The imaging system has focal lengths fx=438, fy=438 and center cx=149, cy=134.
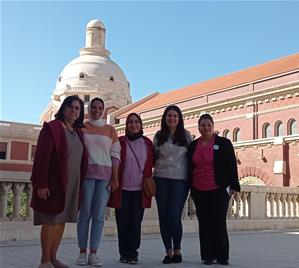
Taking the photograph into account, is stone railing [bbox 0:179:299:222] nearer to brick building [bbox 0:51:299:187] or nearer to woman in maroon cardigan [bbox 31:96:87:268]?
woman in maroon cardigan [bbox 31:96:87:268]

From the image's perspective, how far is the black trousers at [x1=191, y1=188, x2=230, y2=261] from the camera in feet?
20.2

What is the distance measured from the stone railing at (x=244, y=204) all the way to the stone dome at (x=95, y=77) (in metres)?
52.9

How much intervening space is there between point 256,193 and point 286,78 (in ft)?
65.7

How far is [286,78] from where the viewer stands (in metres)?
31.0

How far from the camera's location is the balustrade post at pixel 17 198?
28.1ft

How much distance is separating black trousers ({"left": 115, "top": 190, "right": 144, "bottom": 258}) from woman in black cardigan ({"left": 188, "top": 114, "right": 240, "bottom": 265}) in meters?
0.87

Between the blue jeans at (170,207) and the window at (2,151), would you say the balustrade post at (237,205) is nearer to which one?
the blue jeans at (170,207)

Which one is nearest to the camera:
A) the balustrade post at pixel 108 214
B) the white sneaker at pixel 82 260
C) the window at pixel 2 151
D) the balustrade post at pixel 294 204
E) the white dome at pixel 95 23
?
the white sneaker at pixel 82 260

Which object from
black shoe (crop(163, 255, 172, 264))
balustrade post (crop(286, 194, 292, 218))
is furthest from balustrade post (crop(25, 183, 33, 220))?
balustrade post (crop(286, 194, 292, 218))

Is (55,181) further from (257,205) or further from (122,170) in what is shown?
(257,205)

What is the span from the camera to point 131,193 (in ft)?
20.3

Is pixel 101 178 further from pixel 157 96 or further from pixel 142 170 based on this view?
pixel 157 96

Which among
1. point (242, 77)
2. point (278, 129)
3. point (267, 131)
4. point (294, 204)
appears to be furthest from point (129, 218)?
point (242, 77)

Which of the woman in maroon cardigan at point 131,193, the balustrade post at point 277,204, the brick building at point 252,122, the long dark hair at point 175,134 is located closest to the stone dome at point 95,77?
the brick building at point 252,122
